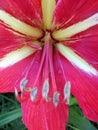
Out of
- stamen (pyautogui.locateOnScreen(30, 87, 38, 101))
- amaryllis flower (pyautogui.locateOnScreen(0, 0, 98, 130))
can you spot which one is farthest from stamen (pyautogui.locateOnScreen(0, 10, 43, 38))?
stamen (pyautogui.locateOnScreen(30, 87, 38, 101))

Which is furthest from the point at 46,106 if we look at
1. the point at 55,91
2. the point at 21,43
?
the point at 21,43

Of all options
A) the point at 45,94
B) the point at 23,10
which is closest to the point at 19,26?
the point at 23,10

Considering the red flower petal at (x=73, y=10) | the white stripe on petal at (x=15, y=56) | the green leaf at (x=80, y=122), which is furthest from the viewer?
the green leaf at (x=80, y=122)

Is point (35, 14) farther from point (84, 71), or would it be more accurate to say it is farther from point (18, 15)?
point (84, 71)

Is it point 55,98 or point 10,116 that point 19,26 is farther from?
point 10,116

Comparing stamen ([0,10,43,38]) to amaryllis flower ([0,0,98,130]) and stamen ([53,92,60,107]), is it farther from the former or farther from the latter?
stamen ([53,92,60,107])

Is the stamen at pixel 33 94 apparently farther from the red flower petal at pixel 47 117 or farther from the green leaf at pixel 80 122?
the green leaf at pixel 80 122

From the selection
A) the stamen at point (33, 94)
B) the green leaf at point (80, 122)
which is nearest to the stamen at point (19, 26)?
the stamen at point (33, 94)
